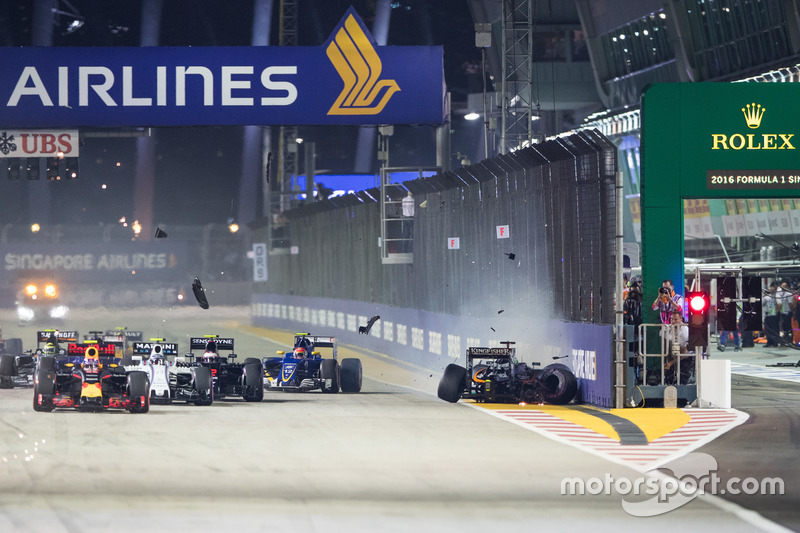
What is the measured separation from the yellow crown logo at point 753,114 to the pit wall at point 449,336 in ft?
14.6

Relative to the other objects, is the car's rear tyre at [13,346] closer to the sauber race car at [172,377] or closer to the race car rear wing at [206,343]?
the race car rear wing at [206,343]

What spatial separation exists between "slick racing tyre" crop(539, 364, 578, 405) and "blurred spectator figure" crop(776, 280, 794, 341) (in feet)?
45.5

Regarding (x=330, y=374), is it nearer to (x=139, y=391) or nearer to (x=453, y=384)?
(x=453, y=384)

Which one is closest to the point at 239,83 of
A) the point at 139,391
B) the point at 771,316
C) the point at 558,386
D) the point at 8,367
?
the point at 139,391

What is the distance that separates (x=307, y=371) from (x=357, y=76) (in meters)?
5.44

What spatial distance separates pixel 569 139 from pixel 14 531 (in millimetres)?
14325

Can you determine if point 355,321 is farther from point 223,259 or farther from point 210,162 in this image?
point 210,162

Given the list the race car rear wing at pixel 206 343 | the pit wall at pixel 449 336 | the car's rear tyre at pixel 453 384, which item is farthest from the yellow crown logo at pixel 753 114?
the race car rear wing at pixel 206 343

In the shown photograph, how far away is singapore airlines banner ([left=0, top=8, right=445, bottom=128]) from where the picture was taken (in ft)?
74.1

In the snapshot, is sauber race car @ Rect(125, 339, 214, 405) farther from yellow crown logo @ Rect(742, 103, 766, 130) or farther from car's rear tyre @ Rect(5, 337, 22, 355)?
yellow crown logo @ Rect(742, 103, 766, 130)

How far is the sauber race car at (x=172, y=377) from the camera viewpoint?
20.5 metres

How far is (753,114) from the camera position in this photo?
21.5 meters

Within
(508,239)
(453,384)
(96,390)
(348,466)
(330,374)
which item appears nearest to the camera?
(348,466)

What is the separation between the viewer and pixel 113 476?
1255 centimetres
